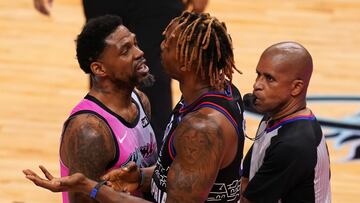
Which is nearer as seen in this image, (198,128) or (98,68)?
(198,128)

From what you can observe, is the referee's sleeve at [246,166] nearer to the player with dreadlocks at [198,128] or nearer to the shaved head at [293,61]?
the player with dreadlocks at [198,128]

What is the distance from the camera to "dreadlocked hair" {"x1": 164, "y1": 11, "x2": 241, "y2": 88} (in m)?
3.27

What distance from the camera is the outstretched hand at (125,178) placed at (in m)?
3.45

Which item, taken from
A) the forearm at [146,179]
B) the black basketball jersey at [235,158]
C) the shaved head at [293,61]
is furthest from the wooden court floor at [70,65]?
the shaved head at [293,61]

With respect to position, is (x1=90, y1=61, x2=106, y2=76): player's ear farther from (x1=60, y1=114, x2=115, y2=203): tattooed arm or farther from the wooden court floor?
the wooden court floor

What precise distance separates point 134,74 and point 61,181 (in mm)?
753

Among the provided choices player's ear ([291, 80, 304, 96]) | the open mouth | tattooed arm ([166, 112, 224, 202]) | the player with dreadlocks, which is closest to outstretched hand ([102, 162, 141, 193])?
the player with dreadlocks

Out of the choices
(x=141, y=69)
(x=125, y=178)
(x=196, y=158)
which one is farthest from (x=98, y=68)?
(x=196, y=158)

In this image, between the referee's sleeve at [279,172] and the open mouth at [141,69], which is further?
the open mouth at [141,69]

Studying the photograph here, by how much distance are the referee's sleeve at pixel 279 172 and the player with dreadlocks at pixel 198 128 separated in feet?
0.36

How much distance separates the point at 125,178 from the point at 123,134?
0.76 feet

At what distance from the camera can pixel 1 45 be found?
25.5 feet

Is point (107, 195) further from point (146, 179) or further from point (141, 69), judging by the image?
point (141, 69)

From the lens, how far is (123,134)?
367cm
